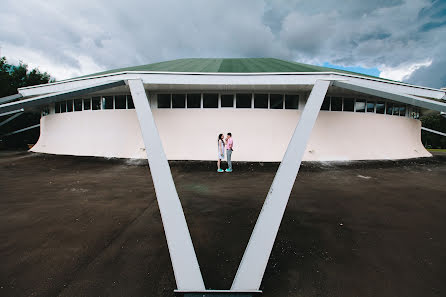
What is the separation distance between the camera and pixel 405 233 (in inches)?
124

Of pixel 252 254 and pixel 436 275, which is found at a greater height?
pixel 252 254

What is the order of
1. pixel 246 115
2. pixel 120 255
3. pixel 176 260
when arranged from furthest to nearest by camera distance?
pixel 246 115 → pixel 120 255 → pixel 176 260

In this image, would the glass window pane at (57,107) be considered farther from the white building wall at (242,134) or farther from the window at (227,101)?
the window at (227,101)

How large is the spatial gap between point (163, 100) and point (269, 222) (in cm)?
896

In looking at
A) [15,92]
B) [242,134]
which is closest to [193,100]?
[242,134]

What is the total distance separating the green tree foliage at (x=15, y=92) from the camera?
755 inches

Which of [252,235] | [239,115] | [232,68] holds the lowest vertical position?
[252,235]

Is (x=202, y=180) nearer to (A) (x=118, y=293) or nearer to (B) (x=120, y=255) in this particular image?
(B) (x=120, y=255)

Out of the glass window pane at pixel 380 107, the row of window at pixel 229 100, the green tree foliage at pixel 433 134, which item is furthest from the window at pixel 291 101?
the green tree foliage at pixel 433 134

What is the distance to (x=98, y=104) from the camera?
10797mm

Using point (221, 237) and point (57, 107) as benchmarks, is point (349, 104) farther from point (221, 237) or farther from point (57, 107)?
point (57, 107)

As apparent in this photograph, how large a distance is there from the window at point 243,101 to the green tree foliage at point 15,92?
19.8 meters

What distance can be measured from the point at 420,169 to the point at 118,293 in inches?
472

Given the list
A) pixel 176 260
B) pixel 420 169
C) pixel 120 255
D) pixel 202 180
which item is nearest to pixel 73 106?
pixel 202 180
